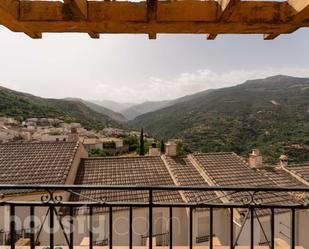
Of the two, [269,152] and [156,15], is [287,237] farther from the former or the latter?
[269,152]

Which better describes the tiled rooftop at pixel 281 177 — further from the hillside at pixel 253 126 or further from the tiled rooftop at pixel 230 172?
the hillside at pixel 253 126

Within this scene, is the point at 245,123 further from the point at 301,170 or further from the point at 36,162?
the point at 36,162

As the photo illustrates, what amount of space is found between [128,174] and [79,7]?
1009cm

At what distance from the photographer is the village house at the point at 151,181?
27.8 ft

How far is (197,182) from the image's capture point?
10.8 meters

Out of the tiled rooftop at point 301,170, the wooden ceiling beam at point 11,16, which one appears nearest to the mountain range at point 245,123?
the tiled rooftop at point 301,170

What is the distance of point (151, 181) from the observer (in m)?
10.9

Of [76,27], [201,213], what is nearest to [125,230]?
[201,213]

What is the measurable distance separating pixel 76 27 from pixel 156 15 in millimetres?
777

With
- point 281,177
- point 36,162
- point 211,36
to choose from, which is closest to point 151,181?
point 36,162

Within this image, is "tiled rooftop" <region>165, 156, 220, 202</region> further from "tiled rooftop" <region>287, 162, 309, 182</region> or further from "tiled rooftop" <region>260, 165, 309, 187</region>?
"tiled rooftop" <region>287, 162, 309, 182</region>

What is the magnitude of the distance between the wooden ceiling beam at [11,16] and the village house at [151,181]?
6.26m

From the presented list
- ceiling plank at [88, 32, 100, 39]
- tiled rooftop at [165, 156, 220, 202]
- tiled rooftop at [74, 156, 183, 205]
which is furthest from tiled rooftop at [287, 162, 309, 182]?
ceiling plank at [88, 32, 100, 39]

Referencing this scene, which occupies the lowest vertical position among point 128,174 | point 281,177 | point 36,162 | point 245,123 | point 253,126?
point 281,177
